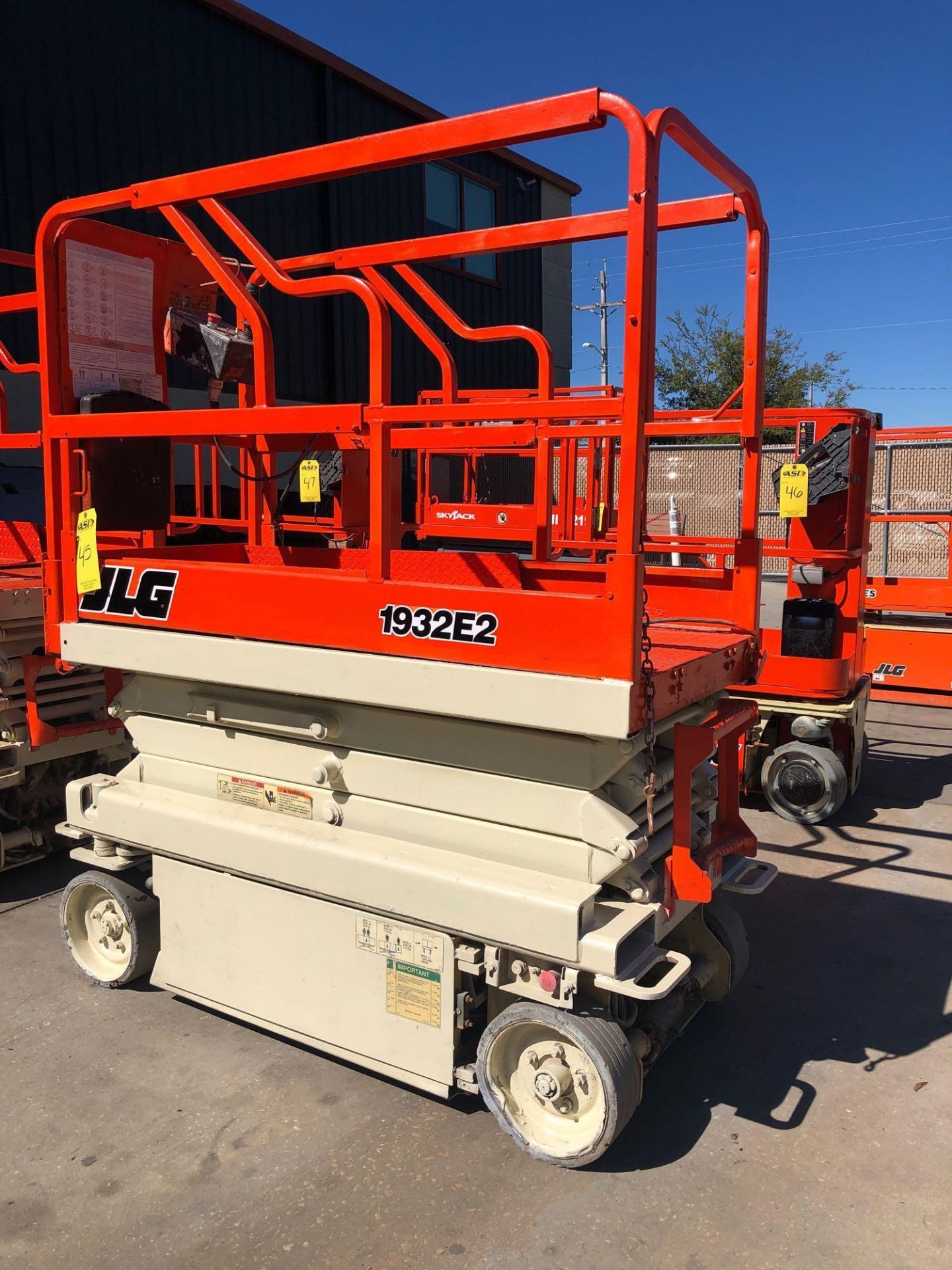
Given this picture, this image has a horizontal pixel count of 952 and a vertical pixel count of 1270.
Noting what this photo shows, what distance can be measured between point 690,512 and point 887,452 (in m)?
3.50

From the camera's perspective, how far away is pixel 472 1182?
286 centimetres

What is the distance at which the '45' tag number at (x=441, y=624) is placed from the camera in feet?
8.84

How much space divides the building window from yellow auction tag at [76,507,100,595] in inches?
482

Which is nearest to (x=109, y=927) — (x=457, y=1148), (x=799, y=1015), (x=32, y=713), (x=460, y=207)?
(x=32, y=713)

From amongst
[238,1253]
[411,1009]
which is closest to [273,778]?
[411,1009]

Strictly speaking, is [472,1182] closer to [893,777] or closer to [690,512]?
[893,777]

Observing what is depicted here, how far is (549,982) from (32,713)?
2.92 m

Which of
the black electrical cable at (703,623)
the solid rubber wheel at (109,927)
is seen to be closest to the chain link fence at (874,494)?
the black electrical cable at (703,623)

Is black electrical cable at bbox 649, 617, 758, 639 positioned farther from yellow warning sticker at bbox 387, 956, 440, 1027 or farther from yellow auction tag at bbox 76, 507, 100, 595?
yellow auction tag at bbox 76, 507, 100, 595

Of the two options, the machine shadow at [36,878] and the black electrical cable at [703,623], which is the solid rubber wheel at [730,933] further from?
the machine shadow at [36,878]

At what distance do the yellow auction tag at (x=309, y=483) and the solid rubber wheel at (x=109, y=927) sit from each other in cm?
228

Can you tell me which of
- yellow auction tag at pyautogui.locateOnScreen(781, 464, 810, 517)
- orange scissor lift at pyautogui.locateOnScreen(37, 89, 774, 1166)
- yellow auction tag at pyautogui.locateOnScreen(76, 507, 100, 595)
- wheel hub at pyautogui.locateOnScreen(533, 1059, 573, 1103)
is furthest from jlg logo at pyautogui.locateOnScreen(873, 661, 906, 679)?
yellow auction tag at pyautogui.locateOnScreen(76, 507, 100, 595)

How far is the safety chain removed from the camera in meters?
2.54

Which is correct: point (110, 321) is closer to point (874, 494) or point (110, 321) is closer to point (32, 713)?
point (32, 713)
